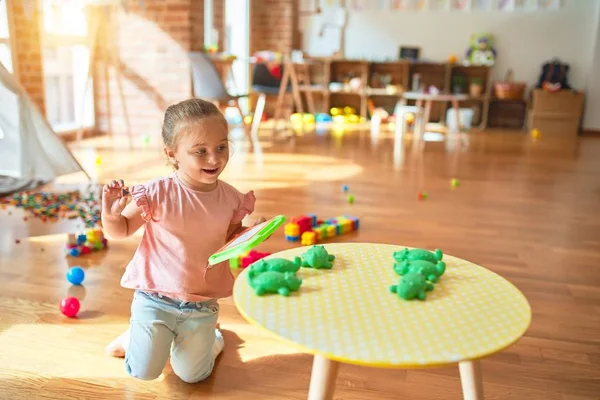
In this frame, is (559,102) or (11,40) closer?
(11,40)

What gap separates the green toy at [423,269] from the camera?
105cm

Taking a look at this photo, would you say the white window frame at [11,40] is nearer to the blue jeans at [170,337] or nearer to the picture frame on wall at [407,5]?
the blue jeans at [170,337]

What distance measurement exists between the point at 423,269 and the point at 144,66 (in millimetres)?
4638

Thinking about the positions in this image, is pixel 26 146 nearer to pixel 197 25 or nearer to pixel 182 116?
pixel 182 116

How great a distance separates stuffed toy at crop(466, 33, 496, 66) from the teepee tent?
17.2 ft

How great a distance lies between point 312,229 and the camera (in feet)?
8.18

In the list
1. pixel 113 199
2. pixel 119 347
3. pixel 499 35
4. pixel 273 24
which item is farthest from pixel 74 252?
pixel 499 35

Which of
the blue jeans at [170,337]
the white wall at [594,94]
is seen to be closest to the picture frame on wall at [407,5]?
the white wall at [594,94]

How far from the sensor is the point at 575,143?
19.7ft

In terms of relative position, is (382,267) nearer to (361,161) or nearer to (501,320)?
(501,320)

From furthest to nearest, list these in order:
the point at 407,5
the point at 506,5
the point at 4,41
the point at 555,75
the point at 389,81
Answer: the point at 389,81 < the point at 407,5 < the point at 506,5 < the point at 555,75 < the point at 4,41

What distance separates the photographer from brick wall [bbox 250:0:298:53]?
23.8 ft

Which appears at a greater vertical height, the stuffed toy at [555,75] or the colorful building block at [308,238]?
the stuffed toy at [555,75]

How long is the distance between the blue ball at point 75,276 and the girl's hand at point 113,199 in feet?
2.59
